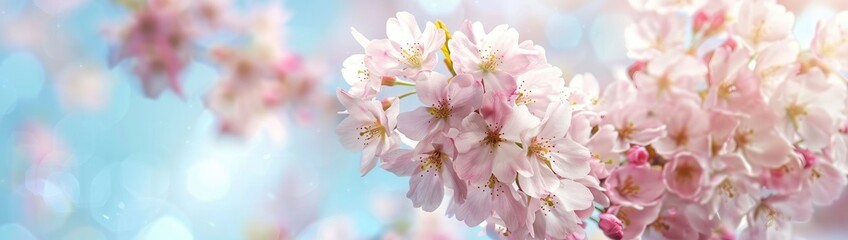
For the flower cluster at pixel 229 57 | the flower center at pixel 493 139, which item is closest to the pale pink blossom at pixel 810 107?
the flower center at pixel 493 139

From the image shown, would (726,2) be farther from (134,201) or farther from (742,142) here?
(134,201)

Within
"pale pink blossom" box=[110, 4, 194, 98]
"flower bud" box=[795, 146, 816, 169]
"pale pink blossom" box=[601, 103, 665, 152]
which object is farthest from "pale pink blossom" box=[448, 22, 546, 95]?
"pale pink blossom" box=[110, 4, 194, 98]

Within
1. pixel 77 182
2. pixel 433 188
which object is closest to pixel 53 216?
pixel 77 182

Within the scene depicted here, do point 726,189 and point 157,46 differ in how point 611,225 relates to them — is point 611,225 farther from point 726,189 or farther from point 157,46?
point 157,46

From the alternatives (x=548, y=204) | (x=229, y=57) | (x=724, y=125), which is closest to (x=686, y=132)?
(x=724, y=125)

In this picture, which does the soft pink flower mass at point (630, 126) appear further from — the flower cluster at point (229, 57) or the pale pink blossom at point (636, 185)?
the flower cluster at point (229, 57)

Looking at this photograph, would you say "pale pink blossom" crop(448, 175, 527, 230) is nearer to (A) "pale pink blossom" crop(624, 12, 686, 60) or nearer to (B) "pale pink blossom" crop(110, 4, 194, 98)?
(A) "pale pink blossom" crop(624, 12, 686, 60)
